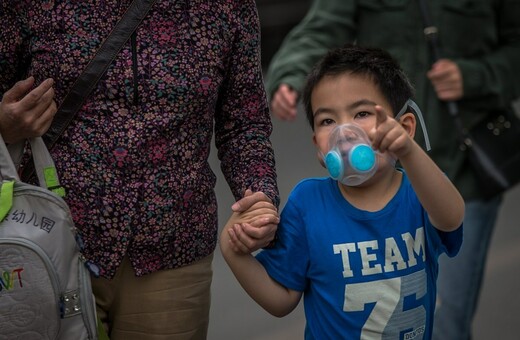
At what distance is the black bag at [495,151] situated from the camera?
148 inches

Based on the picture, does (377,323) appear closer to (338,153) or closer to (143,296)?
(338,153)

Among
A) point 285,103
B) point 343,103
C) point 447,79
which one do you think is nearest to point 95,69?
point 343,103

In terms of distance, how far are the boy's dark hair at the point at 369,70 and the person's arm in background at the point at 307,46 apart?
795 millimetres

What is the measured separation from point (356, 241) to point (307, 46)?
135 centimetres

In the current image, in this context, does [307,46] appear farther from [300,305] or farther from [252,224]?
[300,305]

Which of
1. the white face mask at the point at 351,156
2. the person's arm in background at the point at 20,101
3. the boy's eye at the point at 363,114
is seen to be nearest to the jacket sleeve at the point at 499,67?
the boy's eye at the point at 363,114

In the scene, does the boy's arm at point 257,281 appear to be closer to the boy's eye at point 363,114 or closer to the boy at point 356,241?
the boy at point 356,241

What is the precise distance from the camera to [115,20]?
8.73 feet

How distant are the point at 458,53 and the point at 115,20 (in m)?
→ 1.53

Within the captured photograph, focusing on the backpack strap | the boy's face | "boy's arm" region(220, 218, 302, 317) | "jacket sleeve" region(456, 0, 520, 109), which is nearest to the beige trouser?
"boy's arm" region(220, 218, 302, 317)

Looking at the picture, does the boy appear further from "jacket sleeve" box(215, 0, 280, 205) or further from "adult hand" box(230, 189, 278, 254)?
"jacket sleeve" box(215, 0, 280, 205)

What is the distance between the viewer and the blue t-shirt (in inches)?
105

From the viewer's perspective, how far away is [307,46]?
3.86 meters

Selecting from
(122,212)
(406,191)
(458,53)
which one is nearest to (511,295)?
(458,53)
